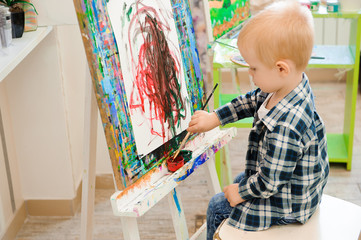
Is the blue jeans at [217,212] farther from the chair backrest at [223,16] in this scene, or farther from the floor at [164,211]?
the chair backrest at [223,16]

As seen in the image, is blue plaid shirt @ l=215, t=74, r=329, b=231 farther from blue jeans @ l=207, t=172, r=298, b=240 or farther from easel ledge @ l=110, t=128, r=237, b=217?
easel ledge @ l=110, t=128, r=237, b=217

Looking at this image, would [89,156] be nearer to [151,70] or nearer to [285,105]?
[151,70]

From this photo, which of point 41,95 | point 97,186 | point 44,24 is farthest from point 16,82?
point 97,186

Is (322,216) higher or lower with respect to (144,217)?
higher

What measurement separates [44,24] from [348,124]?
5.30 feet

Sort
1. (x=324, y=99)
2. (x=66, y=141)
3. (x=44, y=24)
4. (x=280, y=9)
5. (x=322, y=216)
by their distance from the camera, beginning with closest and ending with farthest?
1. (x=280, y=9)
2. (x=322, y=216)
3. (x=44, y=24)
4. (x=66, y=141)
5. (x=324, y=99)

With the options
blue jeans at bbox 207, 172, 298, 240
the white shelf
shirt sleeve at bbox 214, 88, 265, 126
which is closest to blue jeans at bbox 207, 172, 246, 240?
blue jeans at bbox 207, 172, 298, 240

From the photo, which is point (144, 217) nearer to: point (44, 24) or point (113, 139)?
point (44, 24)

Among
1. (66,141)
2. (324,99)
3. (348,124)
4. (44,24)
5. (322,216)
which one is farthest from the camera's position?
(324,99)

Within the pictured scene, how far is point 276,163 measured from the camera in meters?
1.38

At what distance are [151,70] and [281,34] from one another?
45 centimetres

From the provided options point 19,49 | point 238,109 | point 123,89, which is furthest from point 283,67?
point 19,49

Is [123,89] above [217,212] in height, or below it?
above

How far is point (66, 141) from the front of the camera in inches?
94.7
